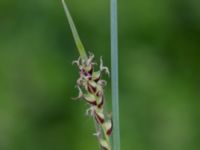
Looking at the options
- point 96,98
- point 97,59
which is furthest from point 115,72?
point 97,59

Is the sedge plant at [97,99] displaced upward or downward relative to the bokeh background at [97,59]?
downward

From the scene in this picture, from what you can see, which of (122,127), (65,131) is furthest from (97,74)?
(65,131)

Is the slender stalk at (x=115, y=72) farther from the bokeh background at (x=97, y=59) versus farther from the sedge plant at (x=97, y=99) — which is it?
the bokeh background at (x=97, y=59)

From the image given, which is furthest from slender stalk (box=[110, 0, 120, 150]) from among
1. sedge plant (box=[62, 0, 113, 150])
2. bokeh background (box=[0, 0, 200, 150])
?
bokeh background (box=[0, 0, 200, 150])

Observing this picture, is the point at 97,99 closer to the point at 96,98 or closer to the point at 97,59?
the point at 96,98

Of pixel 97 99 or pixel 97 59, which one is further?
pixel 97 59

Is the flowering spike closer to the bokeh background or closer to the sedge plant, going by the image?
the sedge plant

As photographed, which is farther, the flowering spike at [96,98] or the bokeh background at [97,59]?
the bokeh background at [97,59]

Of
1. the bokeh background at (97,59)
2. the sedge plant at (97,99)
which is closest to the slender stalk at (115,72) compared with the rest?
the sedge plant at (97,99)
